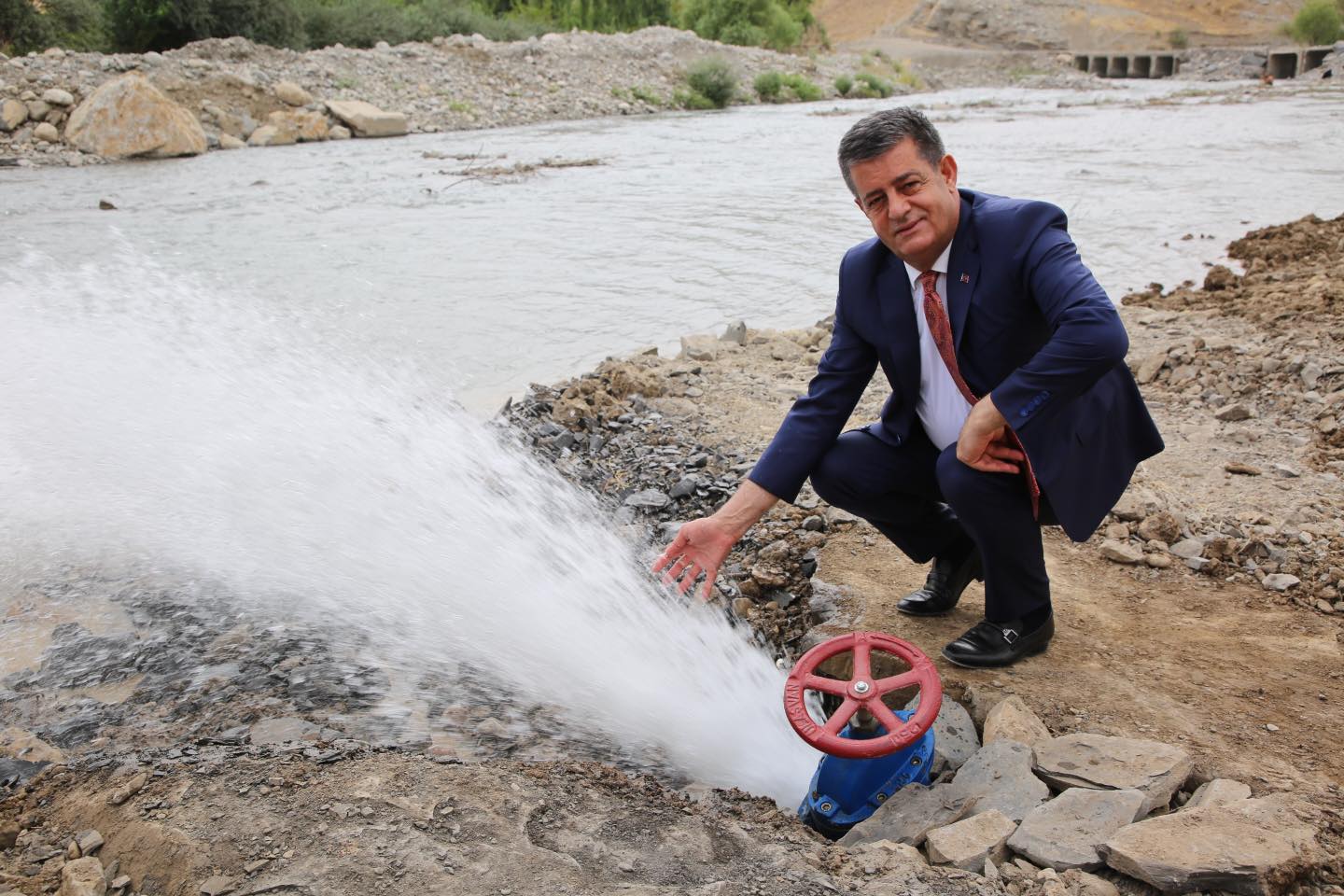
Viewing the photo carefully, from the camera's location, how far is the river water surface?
8.41 metres

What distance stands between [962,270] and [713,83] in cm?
3043

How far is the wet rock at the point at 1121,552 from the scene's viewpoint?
379cm

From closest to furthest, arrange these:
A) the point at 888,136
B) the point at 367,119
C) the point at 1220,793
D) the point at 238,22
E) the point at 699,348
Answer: the point at 1220,793 < the point at 888,136 < the point at 699,348 < the point at 367,119 < the point at 238,22

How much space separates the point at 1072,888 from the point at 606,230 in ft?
34.6

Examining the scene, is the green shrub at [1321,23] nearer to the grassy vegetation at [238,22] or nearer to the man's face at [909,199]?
the grassy vegetation at [238,22]

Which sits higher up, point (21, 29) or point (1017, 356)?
point (21, 29)

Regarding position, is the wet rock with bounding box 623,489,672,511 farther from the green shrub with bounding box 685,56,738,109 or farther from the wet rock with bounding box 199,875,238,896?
the green shrub with bounding box 685,56,738,109

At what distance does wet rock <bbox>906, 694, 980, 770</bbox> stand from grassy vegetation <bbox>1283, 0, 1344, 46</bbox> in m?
70.6

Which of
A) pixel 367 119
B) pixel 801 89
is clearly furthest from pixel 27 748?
pixel 801 89

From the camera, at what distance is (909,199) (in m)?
2.61

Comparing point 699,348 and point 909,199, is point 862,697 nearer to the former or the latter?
point 909,199

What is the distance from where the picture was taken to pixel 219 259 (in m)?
10.2

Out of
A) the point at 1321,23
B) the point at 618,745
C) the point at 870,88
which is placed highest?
the point at 1321,23

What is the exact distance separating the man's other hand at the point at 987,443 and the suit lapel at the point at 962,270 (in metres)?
0.25
